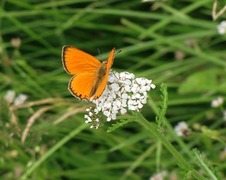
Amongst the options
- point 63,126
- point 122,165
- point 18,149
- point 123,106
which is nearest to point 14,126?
point 18,149

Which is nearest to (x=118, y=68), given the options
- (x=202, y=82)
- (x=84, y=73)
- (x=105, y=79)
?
(x=202, y=82)

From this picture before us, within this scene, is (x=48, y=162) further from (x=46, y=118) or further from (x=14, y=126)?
(x=14, y=126)

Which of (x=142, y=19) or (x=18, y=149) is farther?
(x=142, y=19)

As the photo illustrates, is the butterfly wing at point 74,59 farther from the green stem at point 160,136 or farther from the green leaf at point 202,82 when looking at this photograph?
the green leaf at point 202,82

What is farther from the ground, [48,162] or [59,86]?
[59,86]

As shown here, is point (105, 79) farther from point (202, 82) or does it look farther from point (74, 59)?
point (202, 82)

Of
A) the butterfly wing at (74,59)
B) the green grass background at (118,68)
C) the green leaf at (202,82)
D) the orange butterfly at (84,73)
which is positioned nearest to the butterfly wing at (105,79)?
the orange butterfly at (84,73)

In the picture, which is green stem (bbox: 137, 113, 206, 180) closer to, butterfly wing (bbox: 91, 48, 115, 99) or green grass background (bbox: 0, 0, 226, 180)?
butterfly wing (bbox: 91, 48, 115, 99)
